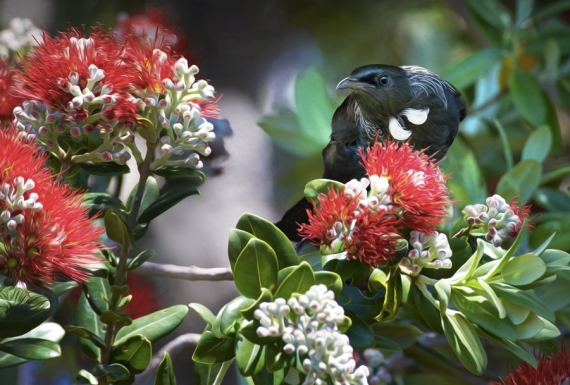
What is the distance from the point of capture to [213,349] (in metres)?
0.46

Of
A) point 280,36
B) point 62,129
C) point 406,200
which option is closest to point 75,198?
point 62,129

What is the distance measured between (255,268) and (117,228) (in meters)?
0.12

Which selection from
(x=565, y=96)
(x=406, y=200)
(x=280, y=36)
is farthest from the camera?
(x=280, y=36)

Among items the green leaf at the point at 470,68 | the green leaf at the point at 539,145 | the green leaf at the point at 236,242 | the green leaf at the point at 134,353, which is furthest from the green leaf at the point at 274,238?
the green leaf at the point at 470,68

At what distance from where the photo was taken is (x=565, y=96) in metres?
1.08

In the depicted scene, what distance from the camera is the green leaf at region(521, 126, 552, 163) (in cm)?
89

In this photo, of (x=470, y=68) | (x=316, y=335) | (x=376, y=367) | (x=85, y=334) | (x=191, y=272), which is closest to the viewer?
(x=316, y=335)

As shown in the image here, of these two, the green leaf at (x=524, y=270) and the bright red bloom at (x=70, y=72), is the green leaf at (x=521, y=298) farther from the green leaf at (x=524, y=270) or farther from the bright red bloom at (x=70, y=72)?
the bright red bloom at (x=70, y=72)

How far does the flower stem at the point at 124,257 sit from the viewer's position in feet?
1.64

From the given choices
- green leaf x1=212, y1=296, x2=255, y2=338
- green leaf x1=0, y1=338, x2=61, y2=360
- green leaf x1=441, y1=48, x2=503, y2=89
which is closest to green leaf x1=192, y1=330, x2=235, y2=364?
green leaf x1=212, y1=296, x2=255, y2=338

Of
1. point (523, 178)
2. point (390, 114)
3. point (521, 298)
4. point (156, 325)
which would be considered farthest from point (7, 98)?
point (523, 178)

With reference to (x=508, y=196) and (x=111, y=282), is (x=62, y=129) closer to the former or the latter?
(x=111, y=282)

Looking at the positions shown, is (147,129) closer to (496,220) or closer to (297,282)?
(297,282)

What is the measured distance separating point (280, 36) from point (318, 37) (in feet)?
0.25
